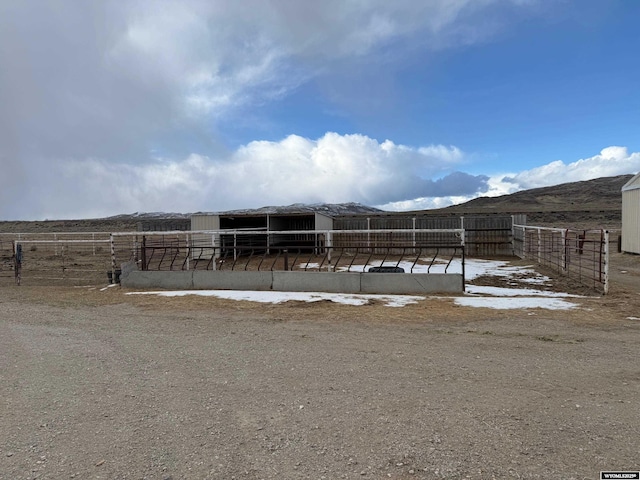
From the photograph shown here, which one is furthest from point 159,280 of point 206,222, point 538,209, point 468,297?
point 538,209

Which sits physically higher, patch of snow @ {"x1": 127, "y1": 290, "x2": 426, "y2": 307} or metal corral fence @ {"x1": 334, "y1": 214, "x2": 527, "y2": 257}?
metal corral fence @ {"x1": 334, "y1": 214, "x2": 527, "y2": 257}

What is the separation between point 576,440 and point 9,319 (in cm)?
904

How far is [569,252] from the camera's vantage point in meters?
13.0

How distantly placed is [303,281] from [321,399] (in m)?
7.63

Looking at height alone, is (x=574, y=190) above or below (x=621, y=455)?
above

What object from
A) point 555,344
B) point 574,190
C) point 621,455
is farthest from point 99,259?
point 574,190

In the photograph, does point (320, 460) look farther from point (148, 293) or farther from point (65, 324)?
point (148, 293)

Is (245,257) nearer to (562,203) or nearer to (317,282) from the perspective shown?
(317,282)

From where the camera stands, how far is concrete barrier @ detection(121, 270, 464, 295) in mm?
10797

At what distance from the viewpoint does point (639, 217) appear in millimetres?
18734

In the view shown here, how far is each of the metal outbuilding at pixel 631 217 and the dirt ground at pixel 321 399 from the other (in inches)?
584

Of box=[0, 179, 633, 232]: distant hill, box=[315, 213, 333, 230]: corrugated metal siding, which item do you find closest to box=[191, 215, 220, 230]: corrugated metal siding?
box=[315, 213, 333, 230]: corrugated metal siding

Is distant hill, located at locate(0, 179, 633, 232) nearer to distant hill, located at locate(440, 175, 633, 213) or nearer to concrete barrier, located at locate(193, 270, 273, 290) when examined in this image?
distant hill, located at locate(440, 175, 633, 213)

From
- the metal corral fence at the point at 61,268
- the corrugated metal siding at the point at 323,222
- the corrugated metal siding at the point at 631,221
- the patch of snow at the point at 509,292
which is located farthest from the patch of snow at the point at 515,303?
the corrugated metal siding at the point at 323,222
